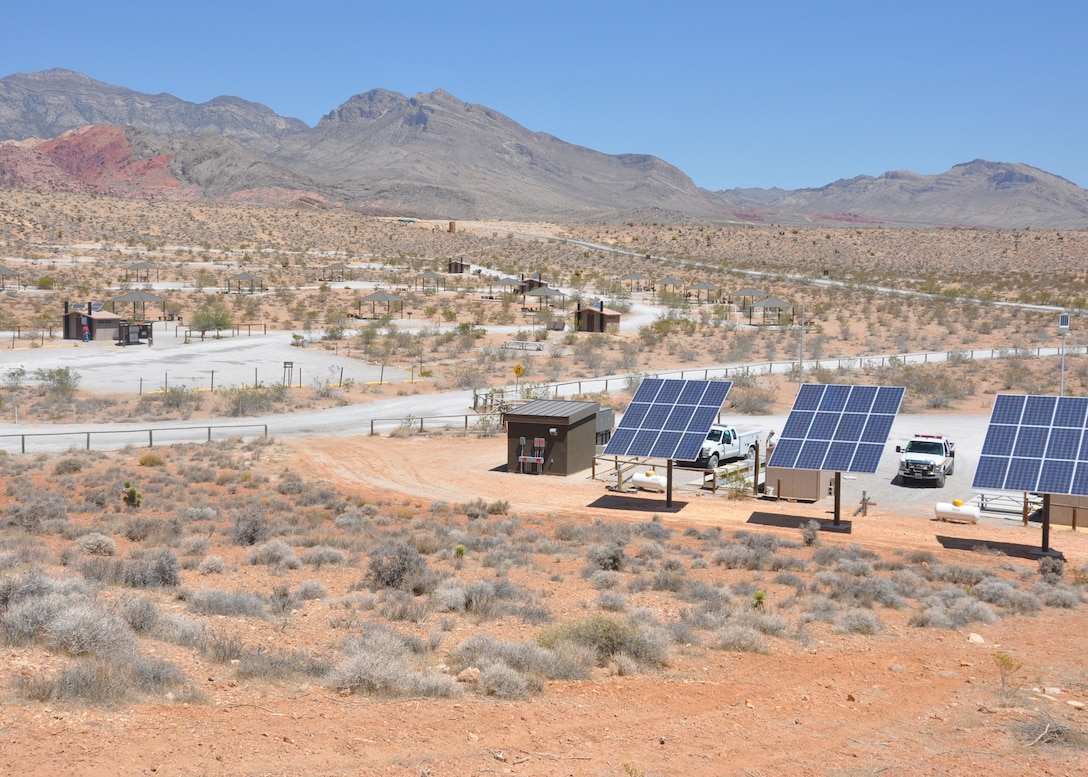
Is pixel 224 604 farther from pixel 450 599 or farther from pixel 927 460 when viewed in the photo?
pixel 927 460

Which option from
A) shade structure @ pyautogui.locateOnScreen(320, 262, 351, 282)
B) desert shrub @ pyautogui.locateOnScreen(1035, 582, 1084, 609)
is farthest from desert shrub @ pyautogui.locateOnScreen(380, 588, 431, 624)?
shade structure @ pyautogui.locateOnScreen(320, 262, 351, 282)

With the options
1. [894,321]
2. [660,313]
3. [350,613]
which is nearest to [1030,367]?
[894,321]

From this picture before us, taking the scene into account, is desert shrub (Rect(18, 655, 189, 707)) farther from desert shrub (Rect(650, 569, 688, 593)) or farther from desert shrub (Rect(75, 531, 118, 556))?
desert shrub (Rect(650, 569, 688, 593))

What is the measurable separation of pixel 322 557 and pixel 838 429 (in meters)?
13.8

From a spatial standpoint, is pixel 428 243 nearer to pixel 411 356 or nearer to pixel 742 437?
pixel 411 356

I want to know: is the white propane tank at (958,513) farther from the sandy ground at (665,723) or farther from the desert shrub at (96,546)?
the desert shrub at (96,546)

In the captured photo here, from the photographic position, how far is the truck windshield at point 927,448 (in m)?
29.7

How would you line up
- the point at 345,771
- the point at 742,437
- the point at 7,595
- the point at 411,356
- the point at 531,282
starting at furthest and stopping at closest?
the point at 531,282, the point at 411,356, the point at 742,437, the point at 7,595, the point at 345,771

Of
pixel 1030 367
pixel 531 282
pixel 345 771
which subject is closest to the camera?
pixel 345 771

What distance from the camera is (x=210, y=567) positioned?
17.4 meters

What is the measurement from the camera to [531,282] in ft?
280

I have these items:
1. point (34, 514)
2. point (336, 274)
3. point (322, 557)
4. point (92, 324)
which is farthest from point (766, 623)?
point (336, 274)

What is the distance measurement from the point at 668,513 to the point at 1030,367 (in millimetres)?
34891

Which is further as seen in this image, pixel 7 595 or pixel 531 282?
pixel 531 282
